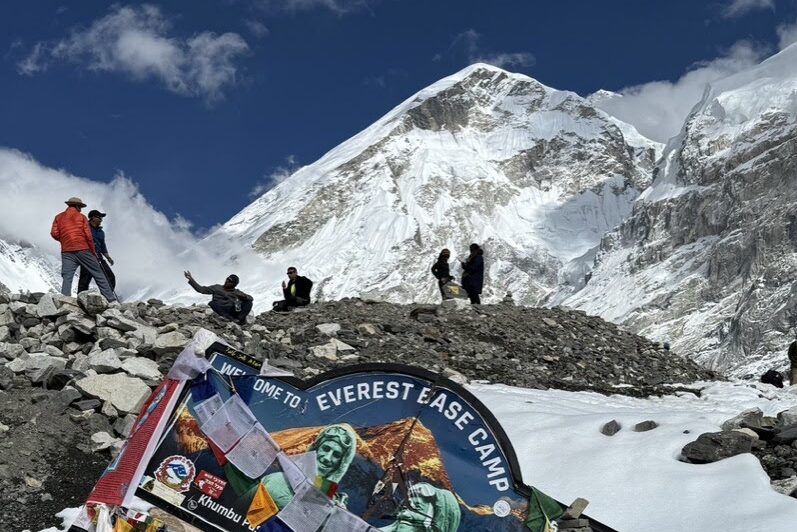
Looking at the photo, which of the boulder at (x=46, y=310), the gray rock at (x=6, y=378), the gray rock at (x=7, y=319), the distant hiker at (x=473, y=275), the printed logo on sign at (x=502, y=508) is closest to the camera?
the printed logo on sign at (x=502, y=508)

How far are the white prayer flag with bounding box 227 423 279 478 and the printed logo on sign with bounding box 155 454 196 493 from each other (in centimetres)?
30

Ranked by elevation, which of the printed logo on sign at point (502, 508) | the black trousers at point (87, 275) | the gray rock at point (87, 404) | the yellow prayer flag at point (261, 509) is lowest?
the yellow prayer flag at point (261, 509)

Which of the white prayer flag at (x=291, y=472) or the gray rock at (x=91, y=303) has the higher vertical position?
the gray rock at (x=91, y=303)

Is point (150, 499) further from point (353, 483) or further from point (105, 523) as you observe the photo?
point (353, 483)

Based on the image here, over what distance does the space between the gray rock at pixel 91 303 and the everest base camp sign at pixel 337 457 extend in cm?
651

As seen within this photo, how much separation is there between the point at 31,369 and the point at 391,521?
20.4ft

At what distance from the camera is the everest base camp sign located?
5707 millimetres

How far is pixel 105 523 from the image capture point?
5.88 m

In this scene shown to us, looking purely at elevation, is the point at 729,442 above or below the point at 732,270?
below

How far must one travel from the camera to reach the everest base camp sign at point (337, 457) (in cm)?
571

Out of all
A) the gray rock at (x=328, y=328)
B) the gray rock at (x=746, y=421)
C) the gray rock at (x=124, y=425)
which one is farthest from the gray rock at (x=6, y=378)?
the gray rock at (x=746, y=421)

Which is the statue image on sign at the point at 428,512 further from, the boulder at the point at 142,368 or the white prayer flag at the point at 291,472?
the boulder at the point at 142,368

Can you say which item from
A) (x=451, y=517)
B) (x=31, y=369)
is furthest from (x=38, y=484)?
(x=451, y=517)

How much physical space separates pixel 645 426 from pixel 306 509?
4.66 m
